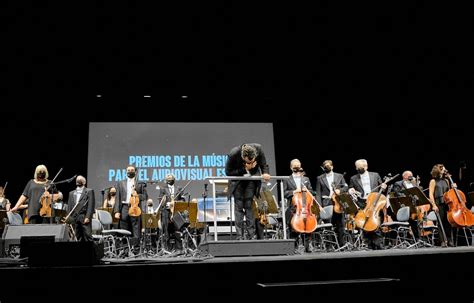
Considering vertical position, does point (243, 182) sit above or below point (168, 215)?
above

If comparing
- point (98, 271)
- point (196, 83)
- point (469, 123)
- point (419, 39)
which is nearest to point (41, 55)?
point (196, 83)

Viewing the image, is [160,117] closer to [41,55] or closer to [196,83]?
[196,83]

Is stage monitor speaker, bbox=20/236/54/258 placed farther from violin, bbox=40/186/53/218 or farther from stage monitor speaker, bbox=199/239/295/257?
violin, bbox=40/186/53/218

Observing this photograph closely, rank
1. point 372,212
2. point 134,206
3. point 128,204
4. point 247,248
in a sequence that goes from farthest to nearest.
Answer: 1. point 128,204
2. point 134,206
3. point 372,212
4. point 247,248

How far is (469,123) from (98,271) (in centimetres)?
1013

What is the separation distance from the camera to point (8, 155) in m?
11.0

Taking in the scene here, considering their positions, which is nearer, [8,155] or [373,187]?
[373,187]

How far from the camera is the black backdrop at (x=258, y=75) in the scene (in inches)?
229

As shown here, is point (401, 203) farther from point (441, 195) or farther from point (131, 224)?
point (131, 224)

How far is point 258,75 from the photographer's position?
7465mm

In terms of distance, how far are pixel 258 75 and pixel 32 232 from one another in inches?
151

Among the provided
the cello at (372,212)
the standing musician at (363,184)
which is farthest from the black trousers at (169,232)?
the cello at (372,212)

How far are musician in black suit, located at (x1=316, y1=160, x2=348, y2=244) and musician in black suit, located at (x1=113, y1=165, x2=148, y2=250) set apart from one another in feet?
9.91

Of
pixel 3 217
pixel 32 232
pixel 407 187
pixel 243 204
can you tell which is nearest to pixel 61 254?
pixel 32 232
